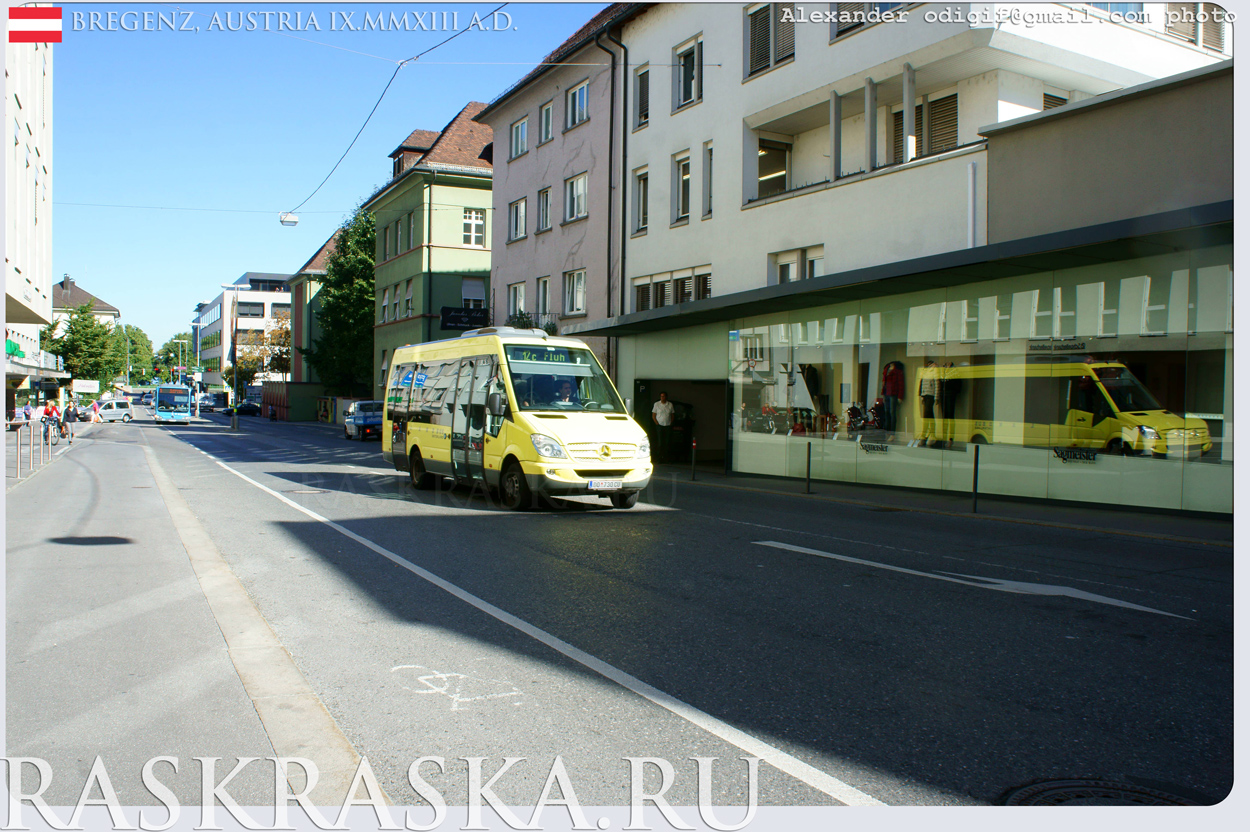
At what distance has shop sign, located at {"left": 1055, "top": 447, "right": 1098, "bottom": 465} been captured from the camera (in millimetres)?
13707

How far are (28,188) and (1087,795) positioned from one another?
27.6 m

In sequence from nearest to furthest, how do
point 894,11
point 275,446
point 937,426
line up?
point 937,426, point 894,11, point 275,446

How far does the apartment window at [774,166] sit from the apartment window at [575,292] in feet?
27.4

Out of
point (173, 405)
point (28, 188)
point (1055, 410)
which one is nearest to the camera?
point (1055, 410)

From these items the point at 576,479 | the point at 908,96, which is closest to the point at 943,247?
the point at 908,96

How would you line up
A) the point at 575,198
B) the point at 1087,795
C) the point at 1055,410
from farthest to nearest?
the point at 575,198, the point at 1055,410, the point at 1087,795

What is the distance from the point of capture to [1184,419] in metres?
12.5

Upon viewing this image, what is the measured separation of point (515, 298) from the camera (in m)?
34.2

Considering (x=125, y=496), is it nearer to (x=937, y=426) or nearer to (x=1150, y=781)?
(x=937, y=426)

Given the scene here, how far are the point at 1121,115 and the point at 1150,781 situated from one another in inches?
495

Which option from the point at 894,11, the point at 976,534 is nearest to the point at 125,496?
the point at 976,534

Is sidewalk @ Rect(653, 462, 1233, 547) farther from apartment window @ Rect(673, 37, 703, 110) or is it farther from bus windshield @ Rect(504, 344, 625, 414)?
apartment window @ Rect(673, 37, 703, 110)

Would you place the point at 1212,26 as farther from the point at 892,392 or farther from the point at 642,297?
the point at 642,297

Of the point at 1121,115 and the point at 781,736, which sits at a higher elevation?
the point at 1121,115
